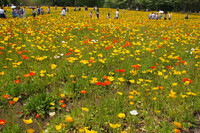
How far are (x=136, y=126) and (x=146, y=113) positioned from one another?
354mm

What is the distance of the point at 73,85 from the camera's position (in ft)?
10.8

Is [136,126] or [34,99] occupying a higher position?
[34,99]

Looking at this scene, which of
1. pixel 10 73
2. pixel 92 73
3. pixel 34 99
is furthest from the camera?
pixel 92 73

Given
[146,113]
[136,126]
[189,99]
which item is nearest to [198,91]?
[189,99]

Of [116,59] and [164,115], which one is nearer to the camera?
[164,115]

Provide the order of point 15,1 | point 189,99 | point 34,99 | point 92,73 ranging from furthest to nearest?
point 15,1 < point 92,73 < point 189,99 < point 34,99

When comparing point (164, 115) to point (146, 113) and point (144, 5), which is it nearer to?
point (146, 113)

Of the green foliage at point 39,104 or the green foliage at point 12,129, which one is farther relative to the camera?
the green foliage at point 39,104

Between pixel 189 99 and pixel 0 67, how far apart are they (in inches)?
177

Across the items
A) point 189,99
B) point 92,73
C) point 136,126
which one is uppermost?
point 92,73

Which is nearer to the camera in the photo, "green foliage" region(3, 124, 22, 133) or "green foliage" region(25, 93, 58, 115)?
"green foliage" region(3, 124, 22, 133)

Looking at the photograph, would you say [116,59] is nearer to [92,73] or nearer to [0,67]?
[92,73]

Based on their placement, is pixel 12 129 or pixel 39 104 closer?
pixel 12 129

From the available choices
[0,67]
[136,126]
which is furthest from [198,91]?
[0,67]
